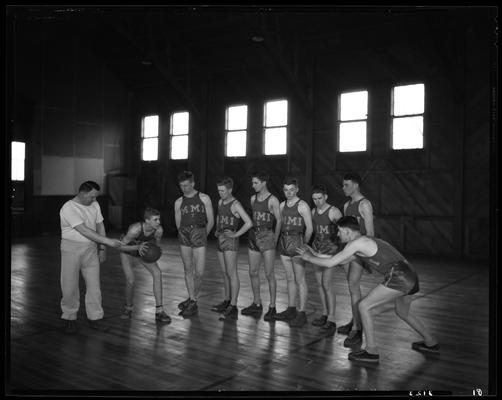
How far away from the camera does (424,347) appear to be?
175 inches

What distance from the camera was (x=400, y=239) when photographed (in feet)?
39.7

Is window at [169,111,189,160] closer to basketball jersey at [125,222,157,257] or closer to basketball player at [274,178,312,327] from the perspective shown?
basketball jersey at [125,222,157,257]

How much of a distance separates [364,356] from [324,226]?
1507mm

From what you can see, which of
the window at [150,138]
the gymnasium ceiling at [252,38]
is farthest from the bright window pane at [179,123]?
the gymnasium ceiling at [252,38]

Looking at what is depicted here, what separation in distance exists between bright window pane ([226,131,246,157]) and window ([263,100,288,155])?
867 millimetres

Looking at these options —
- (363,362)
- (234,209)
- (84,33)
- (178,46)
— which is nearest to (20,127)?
(84,33)

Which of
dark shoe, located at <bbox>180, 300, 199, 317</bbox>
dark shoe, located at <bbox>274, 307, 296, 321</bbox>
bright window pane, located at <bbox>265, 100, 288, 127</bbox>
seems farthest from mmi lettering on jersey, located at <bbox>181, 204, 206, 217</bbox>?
bright window pane, located at <bbox>265, 100, 288, 127</bbox>

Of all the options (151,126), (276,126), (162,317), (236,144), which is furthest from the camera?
(151,126)

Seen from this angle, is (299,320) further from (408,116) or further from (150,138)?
(150,138)

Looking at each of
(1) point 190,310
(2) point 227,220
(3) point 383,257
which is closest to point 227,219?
(2) point 227,220

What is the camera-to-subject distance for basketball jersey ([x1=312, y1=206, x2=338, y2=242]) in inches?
200

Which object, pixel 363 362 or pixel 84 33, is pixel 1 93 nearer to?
pixel 363 362

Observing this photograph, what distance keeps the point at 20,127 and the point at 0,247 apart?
1316 centimetres

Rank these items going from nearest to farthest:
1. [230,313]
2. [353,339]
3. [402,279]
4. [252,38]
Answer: [402,279], [353,339], [230,313], [252,38]
